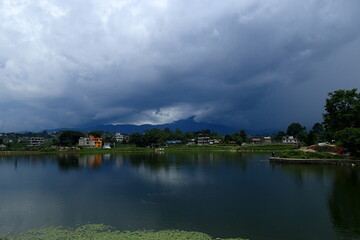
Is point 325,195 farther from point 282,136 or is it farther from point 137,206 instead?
point 282,136

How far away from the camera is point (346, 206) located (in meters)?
15.8

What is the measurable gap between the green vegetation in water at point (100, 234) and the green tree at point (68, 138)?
8803 centimetres

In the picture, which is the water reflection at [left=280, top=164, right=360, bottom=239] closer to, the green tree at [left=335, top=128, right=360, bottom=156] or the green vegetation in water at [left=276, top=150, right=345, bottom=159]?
the green tree at [left=335, top=128, right=360, bottom=156]

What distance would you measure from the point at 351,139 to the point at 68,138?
91.0 meters

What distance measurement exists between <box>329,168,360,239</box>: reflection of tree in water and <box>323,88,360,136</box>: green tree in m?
19.8

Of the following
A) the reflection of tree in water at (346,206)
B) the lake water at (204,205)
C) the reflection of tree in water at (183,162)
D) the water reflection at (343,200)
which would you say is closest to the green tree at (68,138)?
the reflection of tree in water at (183,162)

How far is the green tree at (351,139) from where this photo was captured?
115 feet

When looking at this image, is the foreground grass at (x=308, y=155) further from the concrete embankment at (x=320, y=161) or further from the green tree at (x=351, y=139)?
the green tree at (x=351, y=139)

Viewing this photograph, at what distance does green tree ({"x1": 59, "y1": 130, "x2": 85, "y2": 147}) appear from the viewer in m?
95.8

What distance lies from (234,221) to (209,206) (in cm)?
309

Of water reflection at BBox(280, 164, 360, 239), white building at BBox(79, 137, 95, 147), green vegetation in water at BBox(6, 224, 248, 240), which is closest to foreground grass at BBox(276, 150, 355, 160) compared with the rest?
water reflection at BBox(280, 164, 360, 239)

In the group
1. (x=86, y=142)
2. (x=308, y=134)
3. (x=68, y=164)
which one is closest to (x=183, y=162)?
(x=68, y=164)

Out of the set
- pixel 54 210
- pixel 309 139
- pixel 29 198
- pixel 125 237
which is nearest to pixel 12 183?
pixel 29 198

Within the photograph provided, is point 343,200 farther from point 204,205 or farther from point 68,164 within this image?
point 68,164
